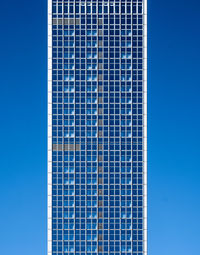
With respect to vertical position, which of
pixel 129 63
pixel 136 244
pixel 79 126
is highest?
pixel 129 63

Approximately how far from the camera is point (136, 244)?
412ft

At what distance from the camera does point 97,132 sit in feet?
416

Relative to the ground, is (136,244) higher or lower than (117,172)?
lower

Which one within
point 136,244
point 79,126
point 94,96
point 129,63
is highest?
point 129,63

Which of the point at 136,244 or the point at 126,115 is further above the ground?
the point at 126,115

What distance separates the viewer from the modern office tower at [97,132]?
125625mm

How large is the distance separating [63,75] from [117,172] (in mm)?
31195

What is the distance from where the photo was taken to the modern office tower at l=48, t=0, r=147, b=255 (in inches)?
4946

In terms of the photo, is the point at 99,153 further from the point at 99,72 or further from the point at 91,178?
the point at 99,72

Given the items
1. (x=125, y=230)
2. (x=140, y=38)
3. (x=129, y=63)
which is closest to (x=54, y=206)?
(x=125, y=230)

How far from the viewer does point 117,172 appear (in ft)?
415

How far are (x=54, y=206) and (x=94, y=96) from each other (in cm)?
3258

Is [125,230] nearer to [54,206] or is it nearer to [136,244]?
[136,244]

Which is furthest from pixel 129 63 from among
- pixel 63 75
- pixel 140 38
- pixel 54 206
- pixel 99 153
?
pixel 54 206
